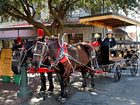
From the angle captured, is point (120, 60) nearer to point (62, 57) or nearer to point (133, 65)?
point (133, 65)

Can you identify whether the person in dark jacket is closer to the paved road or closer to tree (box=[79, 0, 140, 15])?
the paved road

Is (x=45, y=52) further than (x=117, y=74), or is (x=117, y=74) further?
(x=117, y=74)

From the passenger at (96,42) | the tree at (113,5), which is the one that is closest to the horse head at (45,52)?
the passenger at (96,42)

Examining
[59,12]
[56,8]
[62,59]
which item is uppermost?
[56,8]

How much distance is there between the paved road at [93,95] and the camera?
32.1 ft

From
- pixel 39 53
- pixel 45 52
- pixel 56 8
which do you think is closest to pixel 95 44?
pixel 45 52

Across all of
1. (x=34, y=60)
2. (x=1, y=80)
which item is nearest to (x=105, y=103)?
(x=34, y=60)

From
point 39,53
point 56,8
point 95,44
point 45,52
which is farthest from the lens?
point 56,8

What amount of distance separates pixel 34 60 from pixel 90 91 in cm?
341

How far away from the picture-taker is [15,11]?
16.4 m

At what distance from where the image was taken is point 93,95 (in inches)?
426

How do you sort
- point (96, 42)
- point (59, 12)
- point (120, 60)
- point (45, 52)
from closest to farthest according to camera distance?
point (45, 52), point (96, 42), point (120, 60), point (59, 12)

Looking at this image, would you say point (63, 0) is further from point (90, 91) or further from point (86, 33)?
point (86, 33)

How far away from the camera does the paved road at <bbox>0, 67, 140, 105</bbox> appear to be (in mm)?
9797
